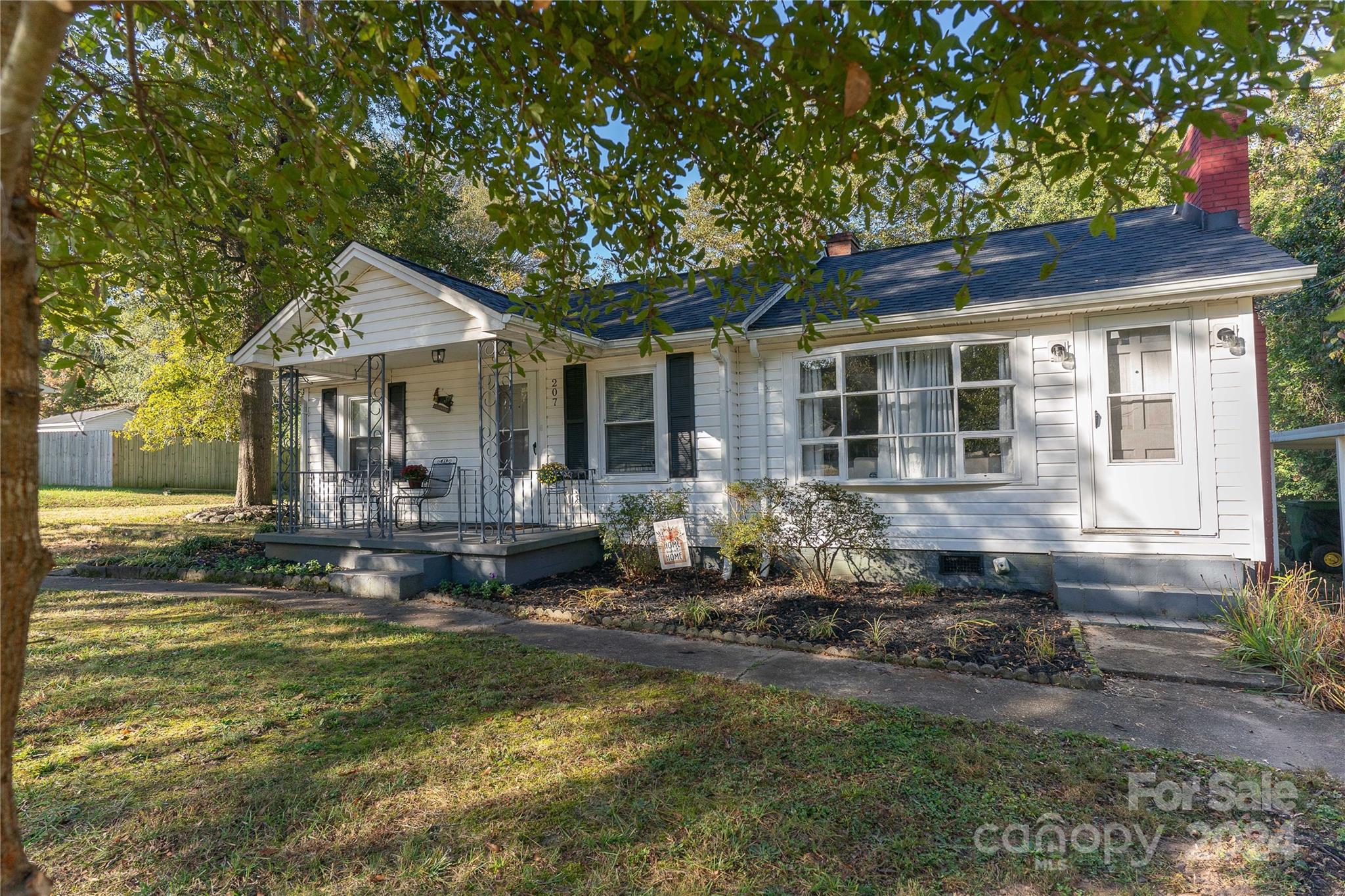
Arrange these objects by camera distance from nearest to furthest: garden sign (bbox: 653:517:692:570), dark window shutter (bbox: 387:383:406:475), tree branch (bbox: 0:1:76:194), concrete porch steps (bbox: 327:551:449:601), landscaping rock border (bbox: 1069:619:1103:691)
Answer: tree branch (bbox: 0:1:76:194) < landscaping rock border (bbox: 1069:619:1103:691) < concrete porch steps (bbox: 327:551:449:601) < garden sign (bbox: 653:517:692:570) < dark window shutter (bbox: 387:383:406:475)

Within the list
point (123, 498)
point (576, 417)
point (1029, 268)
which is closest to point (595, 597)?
point (576, 417)

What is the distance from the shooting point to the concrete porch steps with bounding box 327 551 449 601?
7.34 meters

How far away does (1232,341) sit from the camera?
616 centimetres

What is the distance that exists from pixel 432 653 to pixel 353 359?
601cm

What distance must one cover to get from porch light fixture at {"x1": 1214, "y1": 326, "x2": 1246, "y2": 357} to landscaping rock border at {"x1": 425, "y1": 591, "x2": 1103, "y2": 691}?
3.15 metres

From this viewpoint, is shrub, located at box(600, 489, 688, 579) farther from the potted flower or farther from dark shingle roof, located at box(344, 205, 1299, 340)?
dark shingle roof, located at box(344, 205, 1299, 340)

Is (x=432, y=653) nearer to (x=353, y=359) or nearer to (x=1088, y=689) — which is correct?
(x=1088, y=689)

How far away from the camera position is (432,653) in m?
5.17

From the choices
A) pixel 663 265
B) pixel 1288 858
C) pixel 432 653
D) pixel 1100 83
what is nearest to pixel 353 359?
pixel 432 653

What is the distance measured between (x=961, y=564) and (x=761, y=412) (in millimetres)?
3032

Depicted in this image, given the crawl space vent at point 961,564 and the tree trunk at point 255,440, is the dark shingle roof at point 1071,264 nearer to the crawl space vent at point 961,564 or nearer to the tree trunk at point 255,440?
the crawl space vent at point 961,564

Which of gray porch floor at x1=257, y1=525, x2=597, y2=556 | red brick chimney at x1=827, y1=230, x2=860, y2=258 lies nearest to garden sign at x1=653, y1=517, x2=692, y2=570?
gray porch floor at x1=257, y1=525, x2=597, y2=556

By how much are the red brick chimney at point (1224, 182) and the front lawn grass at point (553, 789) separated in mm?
7064

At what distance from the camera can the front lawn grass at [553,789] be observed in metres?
2.40
